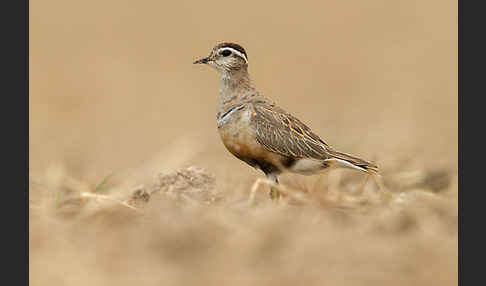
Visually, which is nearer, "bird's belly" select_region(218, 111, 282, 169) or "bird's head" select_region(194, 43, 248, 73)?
"bird's belly" select_region(218, 111, 282, 169)

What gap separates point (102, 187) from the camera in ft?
25.7

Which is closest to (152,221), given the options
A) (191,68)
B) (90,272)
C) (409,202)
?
(90,272)

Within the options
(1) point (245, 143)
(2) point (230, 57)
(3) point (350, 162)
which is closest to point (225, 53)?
(2) point (230, 57)

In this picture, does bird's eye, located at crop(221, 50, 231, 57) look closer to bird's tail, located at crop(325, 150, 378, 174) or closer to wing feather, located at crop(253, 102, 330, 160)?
wing feather, located at crop(253, 102, 330, 160)

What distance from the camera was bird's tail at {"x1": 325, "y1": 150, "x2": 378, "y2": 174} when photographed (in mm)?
7871

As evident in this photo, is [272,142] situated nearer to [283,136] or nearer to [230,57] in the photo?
[283,136]

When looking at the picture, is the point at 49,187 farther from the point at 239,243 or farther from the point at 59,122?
the point at 59,122

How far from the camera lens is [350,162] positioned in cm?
793

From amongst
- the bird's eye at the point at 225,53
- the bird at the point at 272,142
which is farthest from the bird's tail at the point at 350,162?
the bird's eye at the point at 225,53

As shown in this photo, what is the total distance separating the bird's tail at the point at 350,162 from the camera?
7.87 metres

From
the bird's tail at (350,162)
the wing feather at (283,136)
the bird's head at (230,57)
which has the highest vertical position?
the bird's head at (230,57)

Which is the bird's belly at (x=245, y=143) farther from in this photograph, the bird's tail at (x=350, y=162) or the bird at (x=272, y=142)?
the bird's tail at (x=350, y=162)

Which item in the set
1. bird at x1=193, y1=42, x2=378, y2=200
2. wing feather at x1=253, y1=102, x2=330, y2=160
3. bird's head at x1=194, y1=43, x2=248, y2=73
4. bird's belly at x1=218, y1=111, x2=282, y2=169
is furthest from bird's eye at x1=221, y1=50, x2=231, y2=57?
bird's belly at x1=218, y1=111, x2=282, y2=169

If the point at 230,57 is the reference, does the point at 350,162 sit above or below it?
below
